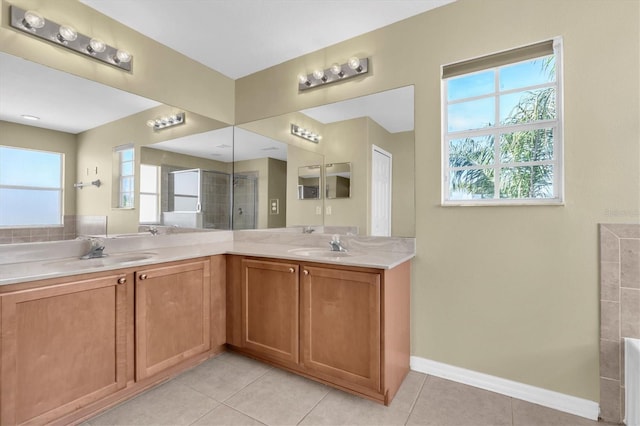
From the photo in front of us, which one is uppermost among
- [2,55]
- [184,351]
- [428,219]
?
[2,55]

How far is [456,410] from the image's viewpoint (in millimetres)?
1707

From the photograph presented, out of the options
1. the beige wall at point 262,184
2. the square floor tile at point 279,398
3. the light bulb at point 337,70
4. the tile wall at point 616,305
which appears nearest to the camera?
the tile wall at point 616,305

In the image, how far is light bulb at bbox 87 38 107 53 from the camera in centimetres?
201

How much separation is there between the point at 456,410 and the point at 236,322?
5.18 feet

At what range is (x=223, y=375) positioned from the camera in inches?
81.6

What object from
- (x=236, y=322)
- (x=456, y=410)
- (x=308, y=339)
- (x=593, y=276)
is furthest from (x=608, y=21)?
(x=236, y=322)

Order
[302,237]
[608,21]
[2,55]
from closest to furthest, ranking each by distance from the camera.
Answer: [608,21], [2,55], [302,237]

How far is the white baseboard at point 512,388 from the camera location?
164cm

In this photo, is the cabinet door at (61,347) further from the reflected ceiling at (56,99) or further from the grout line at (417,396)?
the grout line at (417,396)

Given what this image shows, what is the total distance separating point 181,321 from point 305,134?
1.78m

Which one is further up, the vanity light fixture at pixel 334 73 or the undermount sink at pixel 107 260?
the vanity light fixture at pixel 334 73

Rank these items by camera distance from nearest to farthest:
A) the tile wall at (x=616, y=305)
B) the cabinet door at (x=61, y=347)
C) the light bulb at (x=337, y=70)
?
1. the cabinet door at (x=61, y=347)
2. the tile wall at (x=616, y=305)
3. the light bulb at (x=337, y=70)

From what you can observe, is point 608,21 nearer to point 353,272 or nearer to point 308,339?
point 353,272

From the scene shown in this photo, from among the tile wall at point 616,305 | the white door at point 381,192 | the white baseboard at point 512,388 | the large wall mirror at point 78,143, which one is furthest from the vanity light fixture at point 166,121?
the tile wall at point 616,305
